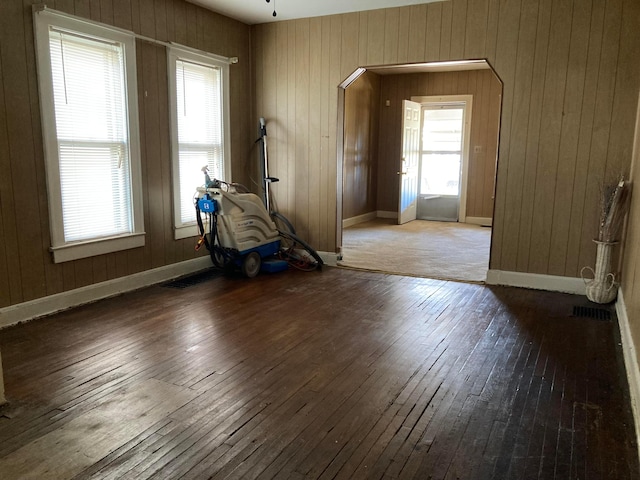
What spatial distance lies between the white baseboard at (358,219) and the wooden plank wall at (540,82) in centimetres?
359

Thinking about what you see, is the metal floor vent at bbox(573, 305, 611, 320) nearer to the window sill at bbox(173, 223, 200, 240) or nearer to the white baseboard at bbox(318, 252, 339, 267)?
the white baseboard at bbox(318, 252, 339, 267)

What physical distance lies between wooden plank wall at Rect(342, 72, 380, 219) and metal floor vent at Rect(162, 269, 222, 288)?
3823 millimetres

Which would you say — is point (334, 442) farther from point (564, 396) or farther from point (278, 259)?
point (278, 259)

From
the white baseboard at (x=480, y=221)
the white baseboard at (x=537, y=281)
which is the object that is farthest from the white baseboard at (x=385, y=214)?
the white baseboard at (x=537, y=281)

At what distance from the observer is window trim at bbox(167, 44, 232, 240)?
509 cm

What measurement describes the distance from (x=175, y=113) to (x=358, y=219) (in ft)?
16.3

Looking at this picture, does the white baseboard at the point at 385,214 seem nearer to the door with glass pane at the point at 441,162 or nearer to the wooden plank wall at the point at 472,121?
the wooden plank wall at the point at 472,121

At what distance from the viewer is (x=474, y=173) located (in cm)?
938

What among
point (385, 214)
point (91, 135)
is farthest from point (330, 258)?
point (385, 214)

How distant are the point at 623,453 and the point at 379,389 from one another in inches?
47.2

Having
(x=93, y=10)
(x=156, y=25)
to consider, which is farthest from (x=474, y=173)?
(x=93, y=10)

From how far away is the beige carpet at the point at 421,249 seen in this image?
5.78 meters

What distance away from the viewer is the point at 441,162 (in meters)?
9.83

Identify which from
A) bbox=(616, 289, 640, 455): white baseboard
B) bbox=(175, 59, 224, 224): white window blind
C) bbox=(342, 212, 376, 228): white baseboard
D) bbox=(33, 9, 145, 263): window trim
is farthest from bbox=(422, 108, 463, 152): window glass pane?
bbox=(33, 9, 145, 263): window trim
